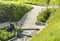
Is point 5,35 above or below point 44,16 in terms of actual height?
above

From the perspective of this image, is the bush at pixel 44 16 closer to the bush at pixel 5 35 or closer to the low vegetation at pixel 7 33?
the low vegetation at pixel 7 33

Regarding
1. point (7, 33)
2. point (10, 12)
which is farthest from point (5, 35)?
point (10, 12)

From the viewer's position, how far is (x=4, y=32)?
32.8m

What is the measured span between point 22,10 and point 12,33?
1573 centimetres

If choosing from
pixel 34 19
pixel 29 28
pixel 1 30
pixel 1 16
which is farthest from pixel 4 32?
pixel 34 19

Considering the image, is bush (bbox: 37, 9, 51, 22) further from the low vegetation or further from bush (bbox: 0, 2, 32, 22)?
the low vegetation

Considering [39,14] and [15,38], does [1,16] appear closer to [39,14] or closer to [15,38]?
[39,14]

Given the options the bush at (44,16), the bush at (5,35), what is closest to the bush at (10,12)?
the bush at (44,16)

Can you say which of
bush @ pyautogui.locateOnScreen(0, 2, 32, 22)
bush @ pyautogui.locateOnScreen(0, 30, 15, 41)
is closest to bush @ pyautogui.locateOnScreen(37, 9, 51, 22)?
bush @ pyautogui.locateOnScreen(0, 2, 32, 22)

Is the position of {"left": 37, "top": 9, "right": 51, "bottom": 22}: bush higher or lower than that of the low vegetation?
lower

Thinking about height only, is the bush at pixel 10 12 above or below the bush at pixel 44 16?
above

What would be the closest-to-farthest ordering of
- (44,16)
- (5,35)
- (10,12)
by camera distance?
(5,35) → (10,12) → (44,16)

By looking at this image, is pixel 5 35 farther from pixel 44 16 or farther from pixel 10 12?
pixel 44 16

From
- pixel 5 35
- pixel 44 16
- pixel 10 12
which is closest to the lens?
pixel 5 35
